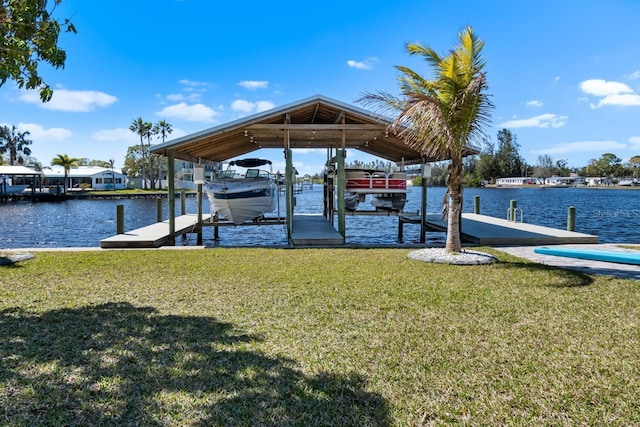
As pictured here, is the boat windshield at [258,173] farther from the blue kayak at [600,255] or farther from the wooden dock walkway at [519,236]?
the blue kayak at [600,255]

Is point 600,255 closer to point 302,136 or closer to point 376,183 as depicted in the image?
point 376,183

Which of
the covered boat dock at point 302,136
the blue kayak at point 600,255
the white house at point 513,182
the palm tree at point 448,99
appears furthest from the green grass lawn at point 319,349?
the white house at point 513,182

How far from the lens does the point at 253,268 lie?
781cm

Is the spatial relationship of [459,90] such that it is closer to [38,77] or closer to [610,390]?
[610,390]

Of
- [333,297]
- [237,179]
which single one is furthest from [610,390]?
[237,179]

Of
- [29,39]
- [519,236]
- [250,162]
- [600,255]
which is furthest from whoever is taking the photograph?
[250,162]

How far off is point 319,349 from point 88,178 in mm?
70137

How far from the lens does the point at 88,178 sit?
209ft

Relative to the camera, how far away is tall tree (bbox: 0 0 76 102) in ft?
19.0

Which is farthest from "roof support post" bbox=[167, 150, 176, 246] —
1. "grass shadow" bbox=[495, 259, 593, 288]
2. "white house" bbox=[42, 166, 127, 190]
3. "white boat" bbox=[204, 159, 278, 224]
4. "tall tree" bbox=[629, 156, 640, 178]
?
"tall tree" bbox=[629, 156, 640, 178]

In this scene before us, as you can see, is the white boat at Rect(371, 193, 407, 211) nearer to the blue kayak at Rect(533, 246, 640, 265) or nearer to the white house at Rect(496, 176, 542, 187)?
the blue kayak at Rect(533, 246, 640, 265)

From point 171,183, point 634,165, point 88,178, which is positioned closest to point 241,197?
point 171,183

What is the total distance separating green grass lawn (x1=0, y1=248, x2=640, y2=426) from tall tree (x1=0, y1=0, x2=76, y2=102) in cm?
324

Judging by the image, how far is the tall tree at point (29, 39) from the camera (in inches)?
228
